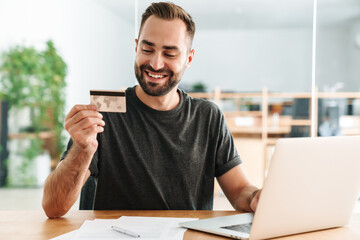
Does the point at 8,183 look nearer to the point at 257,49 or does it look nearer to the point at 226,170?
the point at 257,49

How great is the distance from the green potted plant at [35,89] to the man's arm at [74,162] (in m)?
3.33

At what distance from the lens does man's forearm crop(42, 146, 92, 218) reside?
1.32 metres

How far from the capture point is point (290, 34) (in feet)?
12.9

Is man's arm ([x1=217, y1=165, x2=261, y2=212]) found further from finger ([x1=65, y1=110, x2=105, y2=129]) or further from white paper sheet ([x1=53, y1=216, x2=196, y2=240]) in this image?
finger ([x1=65, y1=110, x2=105, y2=129])

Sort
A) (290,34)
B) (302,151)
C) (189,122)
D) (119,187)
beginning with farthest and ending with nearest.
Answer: (290,34)
(189,122)
(119,187)
(302,151)

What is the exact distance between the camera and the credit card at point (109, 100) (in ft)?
4.07

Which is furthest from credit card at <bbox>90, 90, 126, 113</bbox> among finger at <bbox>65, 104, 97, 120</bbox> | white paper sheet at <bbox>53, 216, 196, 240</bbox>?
white paper sheet at <bbox>53, 216, 196, 240</bbox>

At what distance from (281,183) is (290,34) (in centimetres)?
319

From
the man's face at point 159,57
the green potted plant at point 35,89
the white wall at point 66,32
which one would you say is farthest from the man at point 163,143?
the green potted plant at point 35,89

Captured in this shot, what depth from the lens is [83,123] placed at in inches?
50.5

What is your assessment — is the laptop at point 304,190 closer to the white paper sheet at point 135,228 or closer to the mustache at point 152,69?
the white paper sheet at point 135,228

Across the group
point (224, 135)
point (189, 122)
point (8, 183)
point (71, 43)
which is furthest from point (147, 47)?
point (8, 183)

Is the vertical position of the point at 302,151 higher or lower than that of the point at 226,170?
higher

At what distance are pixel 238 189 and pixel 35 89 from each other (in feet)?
11.3
